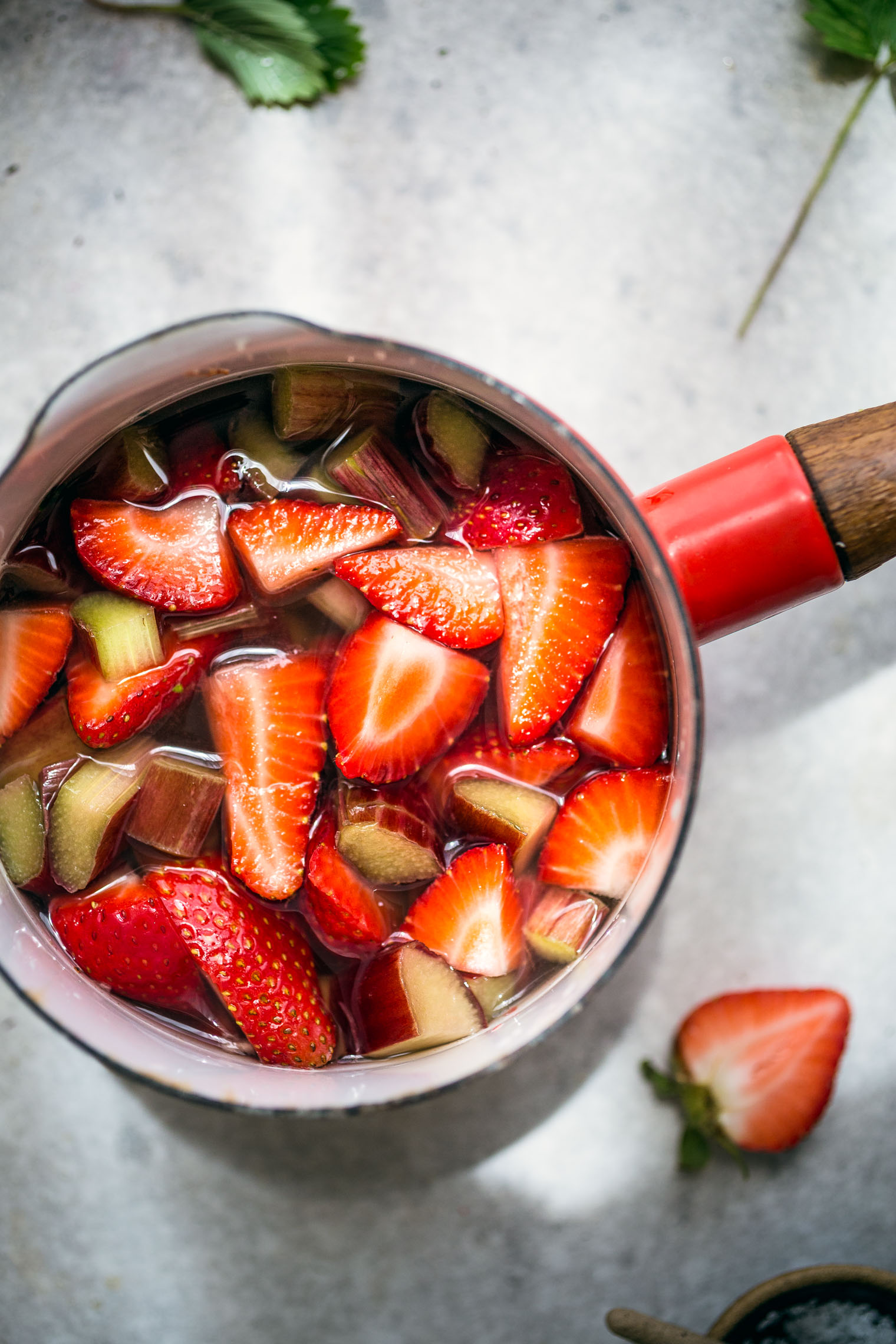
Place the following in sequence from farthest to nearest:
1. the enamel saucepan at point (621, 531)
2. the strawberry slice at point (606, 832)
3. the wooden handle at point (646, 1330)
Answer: the wooden handle at point (646, 1330) → the strawberry slice at point (606, 832) → the enamel saucepan at point (621, 531)

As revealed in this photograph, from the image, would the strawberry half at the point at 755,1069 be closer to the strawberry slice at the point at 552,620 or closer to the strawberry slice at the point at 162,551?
the strawberry slice at the point at 552,620

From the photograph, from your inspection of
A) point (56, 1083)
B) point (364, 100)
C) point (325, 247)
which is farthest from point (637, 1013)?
point (364, 100)

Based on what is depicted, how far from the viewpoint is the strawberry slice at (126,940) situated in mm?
745

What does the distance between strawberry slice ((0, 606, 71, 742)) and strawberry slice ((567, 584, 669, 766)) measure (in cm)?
39

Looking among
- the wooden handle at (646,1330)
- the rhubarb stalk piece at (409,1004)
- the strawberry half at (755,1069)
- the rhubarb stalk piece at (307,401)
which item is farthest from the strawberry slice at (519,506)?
the wooden handle at (646,1330)

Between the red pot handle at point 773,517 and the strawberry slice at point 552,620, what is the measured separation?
0.08m

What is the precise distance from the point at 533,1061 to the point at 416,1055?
247 mm

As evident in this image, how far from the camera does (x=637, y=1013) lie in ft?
3.09

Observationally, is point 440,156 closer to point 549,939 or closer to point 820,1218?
point 549,939

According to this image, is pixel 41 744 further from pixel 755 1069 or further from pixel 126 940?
pixel 755 1069

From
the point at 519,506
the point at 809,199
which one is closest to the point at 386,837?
the point at 519,506

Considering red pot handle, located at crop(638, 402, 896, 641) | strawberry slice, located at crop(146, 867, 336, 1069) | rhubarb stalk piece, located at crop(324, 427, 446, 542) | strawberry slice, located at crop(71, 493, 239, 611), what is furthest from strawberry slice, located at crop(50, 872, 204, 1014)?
red pot handle, located at crop(638, 402, 896, 641)

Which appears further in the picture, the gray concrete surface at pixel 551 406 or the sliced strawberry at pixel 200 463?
the gray concrete surface at pixel 551 406

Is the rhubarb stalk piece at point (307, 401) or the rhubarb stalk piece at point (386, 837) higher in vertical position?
the rhubarb stalk piece at point (307, 401)
